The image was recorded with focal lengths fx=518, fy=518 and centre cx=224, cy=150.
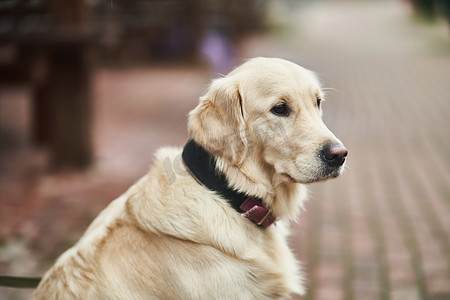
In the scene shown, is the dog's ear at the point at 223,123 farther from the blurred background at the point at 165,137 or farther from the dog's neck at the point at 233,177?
the blurred background at the point at 165,137

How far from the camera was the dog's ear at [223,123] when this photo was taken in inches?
88.7

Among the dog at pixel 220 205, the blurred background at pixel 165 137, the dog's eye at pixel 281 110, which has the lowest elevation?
the blurred background at pixel 165 137

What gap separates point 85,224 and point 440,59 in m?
12.2

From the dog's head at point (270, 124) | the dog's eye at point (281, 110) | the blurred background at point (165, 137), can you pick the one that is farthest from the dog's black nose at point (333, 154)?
the blurred background at point (165, 137)

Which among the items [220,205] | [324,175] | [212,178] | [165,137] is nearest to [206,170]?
[212,178]

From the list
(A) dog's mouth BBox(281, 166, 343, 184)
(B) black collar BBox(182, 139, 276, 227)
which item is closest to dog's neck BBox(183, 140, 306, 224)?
(B) black collar BBox(182, 139, 276, 227)

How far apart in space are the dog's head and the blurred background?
1.24ft

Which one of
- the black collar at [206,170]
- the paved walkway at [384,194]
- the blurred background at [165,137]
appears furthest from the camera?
the blurred background at [165,137]

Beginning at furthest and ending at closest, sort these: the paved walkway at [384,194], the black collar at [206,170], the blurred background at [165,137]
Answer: the blurred background at [165,137] < the paved walkway at [384,194] < the black collar at [206,170]

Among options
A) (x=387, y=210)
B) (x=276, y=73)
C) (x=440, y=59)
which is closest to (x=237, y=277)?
(x=276, y=73)

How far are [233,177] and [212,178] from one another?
92 millimetres

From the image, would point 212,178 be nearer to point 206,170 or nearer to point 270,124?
point 206,170

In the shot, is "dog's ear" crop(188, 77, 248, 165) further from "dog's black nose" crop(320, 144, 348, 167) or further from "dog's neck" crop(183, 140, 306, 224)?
"dog's black nose" crop(320, 144, 348, 167)

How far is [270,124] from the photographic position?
2.32m
